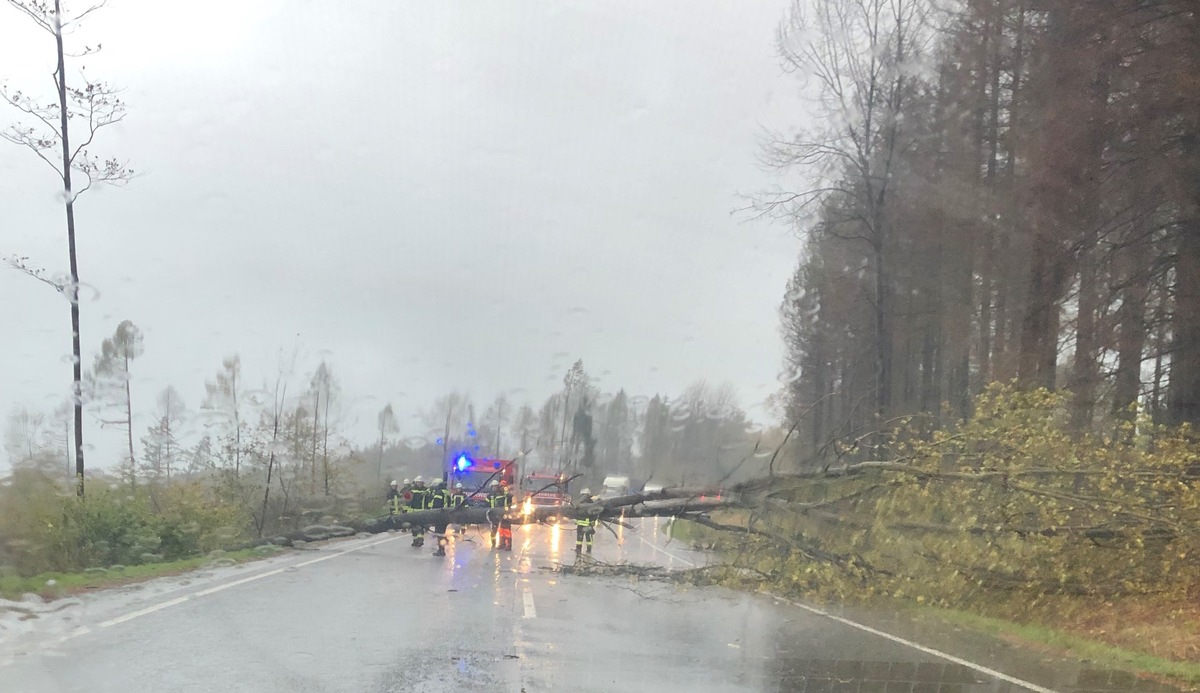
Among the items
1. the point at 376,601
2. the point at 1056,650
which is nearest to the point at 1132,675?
the point at 1056,650

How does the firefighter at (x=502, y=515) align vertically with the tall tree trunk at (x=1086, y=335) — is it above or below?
below

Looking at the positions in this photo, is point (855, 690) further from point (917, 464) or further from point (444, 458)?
point (444, 458)

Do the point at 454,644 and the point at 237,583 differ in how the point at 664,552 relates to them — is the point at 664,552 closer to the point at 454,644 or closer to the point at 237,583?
the point at 237,583

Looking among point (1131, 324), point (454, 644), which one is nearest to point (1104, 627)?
point (1131, 324)

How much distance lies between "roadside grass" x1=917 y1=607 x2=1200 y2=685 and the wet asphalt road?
0.64 m

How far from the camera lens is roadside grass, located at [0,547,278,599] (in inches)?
449

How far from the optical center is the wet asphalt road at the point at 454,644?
734 cm

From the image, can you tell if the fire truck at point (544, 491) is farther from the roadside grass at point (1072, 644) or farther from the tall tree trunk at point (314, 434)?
the roadside grass at point (1072, 644)

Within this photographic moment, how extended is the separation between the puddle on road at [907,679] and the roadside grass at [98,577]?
8.43m

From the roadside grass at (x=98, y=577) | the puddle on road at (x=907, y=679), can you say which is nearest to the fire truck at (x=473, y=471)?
the roadside grass at (x=98, y=577)

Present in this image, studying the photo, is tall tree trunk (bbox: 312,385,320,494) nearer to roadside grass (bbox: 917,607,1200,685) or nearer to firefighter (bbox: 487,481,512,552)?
firefighter (bbox: 487,481,512,552)

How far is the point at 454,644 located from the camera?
892 cm

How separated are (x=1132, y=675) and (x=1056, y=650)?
153 centimetres

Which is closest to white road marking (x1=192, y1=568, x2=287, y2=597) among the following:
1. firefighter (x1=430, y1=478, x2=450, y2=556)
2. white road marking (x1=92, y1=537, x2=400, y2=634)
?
white road marking (x1=92, y1=537, x2=400, y2=634)
